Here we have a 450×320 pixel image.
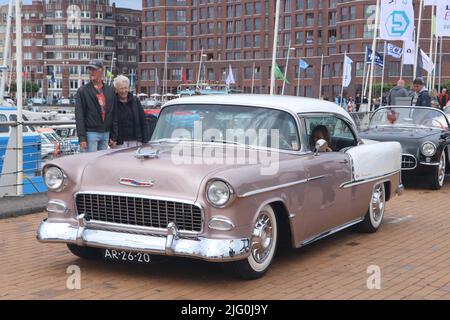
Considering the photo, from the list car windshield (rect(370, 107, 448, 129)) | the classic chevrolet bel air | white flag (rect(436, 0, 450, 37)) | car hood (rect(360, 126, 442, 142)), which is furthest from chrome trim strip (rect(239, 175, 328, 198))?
white flag (rect(436, 0, 450, 37))

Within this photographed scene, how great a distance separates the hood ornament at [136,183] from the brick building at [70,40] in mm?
126462

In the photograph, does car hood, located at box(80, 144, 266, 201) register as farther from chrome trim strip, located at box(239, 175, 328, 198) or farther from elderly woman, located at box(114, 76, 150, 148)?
elderly woman, located at box(114, 76, 150, 148)

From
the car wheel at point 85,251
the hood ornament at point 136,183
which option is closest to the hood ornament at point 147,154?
the hood ornament at point 136,183

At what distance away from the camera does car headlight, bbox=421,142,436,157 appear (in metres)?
11.8

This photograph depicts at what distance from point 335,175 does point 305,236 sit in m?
0.86

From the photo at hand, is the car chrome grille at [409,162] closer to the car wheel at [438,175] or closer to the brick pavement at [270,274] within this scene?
the car wheel at [438,175]

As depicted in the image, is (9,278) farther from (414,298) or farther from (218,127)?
(414,298)

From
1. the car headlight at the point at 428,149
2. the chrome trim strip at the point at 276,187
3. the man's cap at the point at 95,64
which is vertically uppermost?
the man's cap at the point at 95,64

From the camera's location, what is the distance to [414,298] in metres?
5.42

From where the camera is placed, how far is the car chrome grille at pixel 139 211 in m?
5.46

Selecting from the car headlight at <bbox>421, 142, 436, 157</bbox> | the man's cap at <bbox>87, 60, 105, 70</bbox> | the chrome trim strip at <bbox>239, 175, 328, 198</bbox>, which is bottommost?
the car headlight at <bbox>421, 142, 436, 157</bbox>

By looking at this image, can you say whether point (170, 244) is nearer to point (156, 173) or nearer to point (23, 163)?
point (156, 173)

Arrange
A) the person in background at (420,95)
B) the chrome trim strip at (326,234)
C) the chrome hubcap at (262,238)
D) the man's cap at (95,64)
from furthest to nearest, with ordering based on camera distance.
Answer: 1. the person in background at (420,95)
2. the man's cap at (95,64)
3. the chrome trim strip at (326,234)
4. the chrome hubcap at (262,238)

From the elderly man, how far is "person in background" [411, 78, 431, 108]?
8726 mm
